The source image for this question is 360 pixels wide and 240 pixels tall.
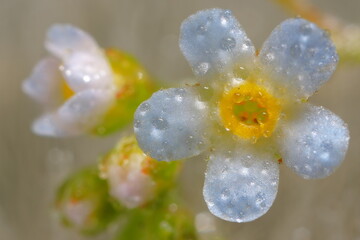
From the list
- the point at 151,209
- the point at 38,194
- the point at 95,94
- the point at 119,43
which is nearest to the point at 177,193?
the point at 151,209

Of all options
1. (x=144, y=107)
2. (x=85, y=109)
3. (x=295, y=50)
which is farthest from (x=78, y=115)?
(x=295, y=50)

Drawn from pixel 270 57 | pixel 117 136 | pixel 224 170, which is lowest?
pixel 117 136

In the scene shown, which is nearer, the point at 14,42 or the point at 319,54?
the point at 319,54

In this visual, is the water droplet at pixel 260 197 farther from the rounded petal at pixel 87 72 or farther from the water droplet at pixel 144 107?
the rounded petal at pixel 87 72

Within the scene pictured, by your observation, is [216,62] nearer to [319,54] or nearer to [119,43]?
[319,54]

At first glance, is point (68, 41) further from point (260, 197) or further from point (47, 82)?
point (260, 197)
